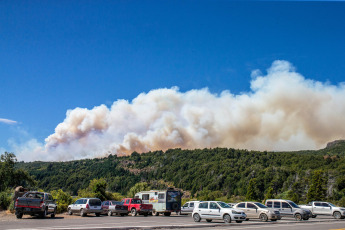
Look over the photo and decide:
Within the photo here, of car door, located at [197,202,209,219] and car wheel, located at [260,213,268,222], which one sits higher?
car door, located at [197,202,209,219]

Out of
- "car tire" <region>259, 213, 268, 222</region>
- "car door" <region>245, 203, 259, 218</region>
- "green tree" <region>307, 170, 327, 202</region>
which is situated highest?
"green tree" <region>307, 170, 327, 202</region>

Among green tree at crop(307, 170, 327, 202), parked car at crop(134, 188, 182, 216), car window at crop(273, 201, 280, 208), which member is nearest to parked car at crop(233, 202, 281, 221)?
car window at crop(273, 201, 280, 208)

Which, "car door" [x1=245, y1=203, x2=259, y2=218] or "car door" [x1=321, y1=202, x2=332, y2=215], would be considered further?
"car door" [x1=321, y1=202, x2=332, y2=215]

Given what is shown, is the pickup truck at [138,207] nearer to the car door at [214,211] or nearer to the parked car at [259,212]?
the parked car at [259,212]

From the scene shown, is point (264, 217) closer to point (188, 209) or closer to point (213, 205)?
point (213, 205)

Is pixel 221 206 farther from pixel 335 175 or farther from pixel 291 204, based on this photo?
pixel 335 175

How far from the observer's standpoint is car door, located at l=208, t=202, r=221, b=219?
90.5ft

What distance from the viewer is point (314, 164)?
155250 mm

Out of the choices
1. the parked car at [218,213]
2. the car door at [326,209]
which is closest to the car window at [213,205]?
the parked car at [218,213]

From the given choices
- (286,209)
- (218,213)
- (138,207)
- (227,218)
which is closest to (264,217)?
(286,209)

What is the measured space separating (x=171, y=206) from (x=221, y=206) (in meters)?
11.7

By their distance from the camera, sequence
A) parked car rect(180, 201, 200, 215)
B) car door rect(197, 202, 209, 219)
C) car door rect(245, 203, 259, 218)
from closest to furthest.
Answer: car door rect(197, 202, 209, 219) < car door rect(245, 203, 259, 218) < parked car rect(180, 201, 200, 215)

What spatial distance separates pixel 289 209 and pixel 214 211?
33.9 ft

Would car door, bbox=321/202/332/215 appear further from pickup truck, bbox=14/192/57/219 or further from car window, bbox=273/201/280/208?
pickup truck, bbox=14/192/57/219
